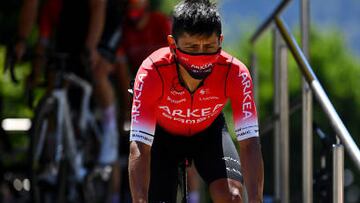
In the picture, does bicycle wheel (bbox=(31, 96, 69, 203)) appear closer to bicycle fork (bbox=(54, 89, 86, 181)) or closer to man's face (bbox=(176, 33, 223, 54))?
bicycle fork (bbox=(54, 89, 86, 181))

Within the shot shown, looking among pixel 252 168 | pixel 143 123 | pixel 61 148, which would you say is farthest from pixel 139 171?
pixel 61 148

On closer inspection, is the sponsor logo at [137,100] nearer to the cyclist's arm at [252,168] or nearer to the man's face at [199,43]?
the man's face at [199,43]

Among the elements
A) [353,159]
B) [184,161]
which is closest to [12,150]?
[184,161]

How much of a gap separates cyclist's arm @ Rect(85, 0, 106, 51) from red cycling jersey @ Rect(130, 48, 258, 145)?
2.63m

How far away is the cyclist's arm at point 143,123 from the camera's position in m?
4.67

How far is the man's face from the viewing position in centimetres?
472

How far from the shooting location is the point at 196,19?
4746 millimetres

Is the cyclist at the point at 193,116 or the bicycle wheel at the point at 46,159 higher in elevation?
the cyclist at the point at 193,116

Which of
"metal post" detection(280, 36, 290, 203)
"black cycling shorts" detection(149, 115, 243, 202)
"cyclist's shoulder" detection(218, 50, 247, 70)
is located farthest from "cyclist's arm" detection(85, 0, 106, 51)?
"cyclist's shoulder" detection(218, 50, 247, 70)

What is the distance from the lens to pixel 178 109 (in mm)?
5141

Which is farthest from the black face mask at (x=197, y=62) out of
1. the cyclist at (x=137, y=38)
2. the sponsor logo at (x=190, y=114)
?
the cyclist at (x=137, y=38)

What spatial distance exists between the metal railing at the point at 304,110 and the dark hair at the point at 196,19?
32.3 inches

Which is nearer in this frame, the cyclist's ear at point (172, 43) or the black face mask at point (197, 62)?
the black face mask at point (197, 62)

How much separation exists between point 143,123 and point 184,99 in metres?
0.37
